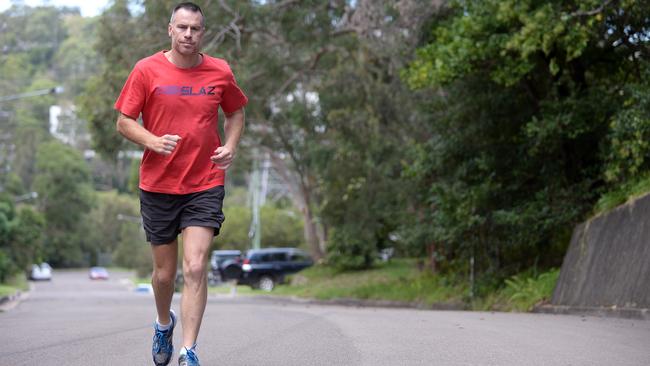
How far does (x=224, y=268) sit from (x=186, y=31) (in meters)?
37.5

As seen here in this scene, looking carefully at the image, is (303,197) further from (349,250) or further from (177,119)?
(177,119)

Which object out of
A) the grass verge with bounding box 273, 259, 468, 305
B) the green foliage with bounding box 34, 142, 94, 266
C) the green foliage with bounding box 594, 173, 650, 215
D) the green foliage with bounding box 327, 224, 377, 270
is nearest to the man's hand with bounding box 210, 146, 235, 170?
the green foliage with bounding box 594, 173, 650, 215

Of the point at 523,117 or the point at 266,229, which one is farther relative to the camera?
the point at 266,229

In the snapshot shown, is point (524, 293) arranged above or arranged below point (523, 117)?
below

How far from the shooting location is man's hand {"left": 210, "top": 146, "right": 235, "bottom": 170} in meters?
5.77

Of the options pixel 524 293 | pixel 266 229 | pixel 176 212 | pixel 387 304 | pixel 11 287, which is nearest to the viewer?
pixel 176 212

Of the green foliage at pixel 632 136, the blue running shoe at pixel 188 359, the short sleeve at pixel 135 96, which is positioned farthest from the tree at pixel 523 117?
the blue running shoe at pixel 188 359

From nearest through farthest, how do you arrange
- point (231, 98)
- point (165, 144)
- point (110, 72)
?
point (165, 144) < point (231, 98) < point (110, 72)

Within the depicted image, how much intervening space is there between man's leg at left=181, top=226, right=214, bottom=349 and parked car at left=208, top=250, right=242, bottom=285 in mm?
35733

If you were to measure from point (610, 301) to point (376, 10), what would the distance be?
11.4 metres

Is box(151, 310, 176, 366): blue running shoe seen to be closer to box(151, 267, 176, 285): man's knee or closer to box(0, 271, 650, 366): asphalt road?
box(151, 267, 176, 285): man's knee

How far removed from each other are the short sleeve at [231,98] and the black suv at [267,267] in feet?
112

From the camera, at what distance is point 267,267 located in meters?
40.7

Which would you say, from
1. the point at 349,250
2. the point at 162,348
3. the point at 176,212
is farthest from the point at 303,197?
the point at 176,212
